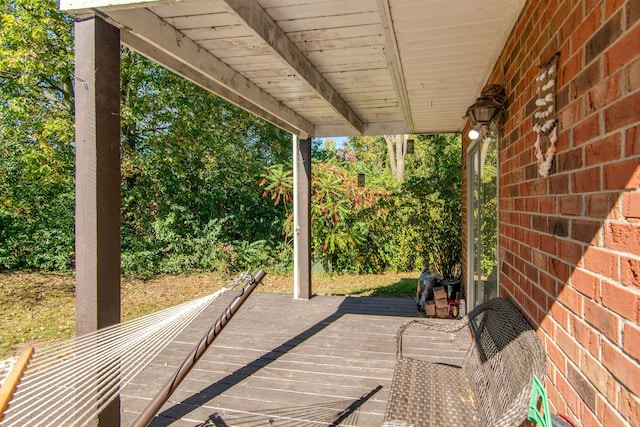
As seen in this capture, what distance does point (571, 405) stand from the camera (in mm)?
1289

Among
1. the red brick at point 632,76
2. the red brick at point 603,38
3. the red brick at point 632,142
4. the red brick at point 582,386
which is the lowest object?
the red brick at point 582,386

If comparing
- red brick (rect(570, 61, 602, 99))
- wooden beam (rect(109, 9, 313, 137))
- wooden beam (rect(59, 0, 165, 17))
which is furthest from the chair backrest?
wooden beam (rect(109, 9, 313, 137))

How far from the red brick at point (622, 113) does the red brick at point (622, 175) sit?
10 cm

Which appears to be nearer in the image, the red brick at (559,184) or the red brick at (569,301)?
the red brick at (569,301)

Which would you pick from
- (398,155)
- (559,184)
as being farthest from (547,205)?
(398,155)

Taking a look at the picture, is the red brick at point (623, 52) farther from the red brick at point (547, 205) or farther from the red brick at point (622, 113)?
the red brick at point (547, 205)

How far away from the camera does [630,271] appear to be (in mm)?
942

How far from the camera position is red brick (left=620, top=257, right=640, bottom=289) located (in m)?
0.91

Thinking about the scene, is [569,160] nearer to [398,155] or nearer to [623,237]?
[623,237]

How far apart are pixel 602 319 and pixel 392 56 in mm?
1915

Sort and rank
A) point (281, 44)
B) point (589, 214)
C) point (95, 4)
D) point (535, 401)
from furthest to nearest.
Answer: point (281, 44), point (95, 4), point (535, 401), point (589, 214)

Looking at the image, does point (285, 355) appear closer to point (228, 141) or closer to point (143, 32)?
point (143, 32)

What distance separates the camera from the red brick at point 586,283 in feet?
3.66

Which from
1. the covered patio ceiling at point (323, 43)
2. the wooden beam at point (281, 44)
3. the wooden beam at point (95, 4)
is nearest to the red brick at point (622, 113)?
the covered patio ceiling at point (323, 43)
